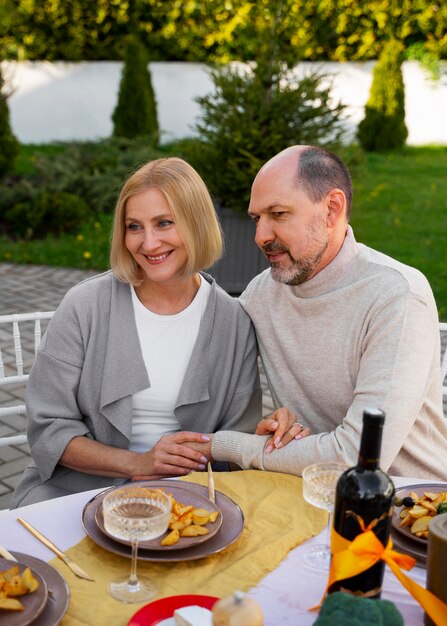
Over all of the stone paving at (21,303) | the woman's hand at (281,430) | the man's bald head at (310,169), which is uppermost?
the man's bald head at (310,169)

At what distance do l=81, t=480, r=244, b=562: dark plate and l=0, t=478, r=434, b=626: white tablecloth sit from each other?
4 centimetres

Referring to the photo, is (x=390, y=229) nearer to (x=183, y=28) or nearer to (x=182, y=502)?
(x=182, y=502)

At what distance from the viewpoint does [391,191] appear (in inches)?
468

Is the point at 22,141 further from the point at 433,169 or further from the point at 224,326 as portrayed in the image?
the point at 224,326

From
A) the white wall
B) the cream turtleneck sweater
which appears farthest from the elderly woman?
the white wall

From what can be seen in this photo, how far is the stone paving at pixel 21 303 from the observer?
4.18 meters

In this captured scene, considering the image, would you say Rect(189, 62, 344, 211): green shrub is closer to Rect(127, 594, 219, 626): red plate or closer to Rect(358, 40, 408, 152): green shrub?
Rect(127, 594, 219, 626): red plate

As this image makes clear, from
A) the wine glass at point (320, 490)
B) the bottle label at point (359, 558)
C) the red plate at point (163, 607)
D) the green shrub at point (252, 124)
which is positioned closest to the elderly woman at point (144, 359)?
the wine glass at point (320, 490)

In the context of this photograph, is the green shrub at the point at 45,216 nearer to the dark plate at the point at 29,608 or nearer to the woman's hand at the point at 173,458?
the woman's hand at the point at 173,458

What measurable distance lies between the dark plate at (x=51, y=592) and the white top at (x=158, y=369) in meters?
0.91

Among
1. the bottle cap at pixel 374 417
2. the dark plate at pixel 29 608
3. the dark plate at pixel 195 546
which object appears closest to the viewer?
the bottle cap at pixel 374 417

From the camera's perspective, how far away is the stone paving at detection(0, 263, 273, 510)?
4.18 metres

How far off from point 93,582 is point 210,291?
1.25 metres

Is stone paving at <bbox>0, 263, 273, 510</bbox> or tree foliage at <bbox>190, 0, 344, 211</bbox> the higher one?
tree foliage at <bbox>190, 0, 344, 211</bbox>
